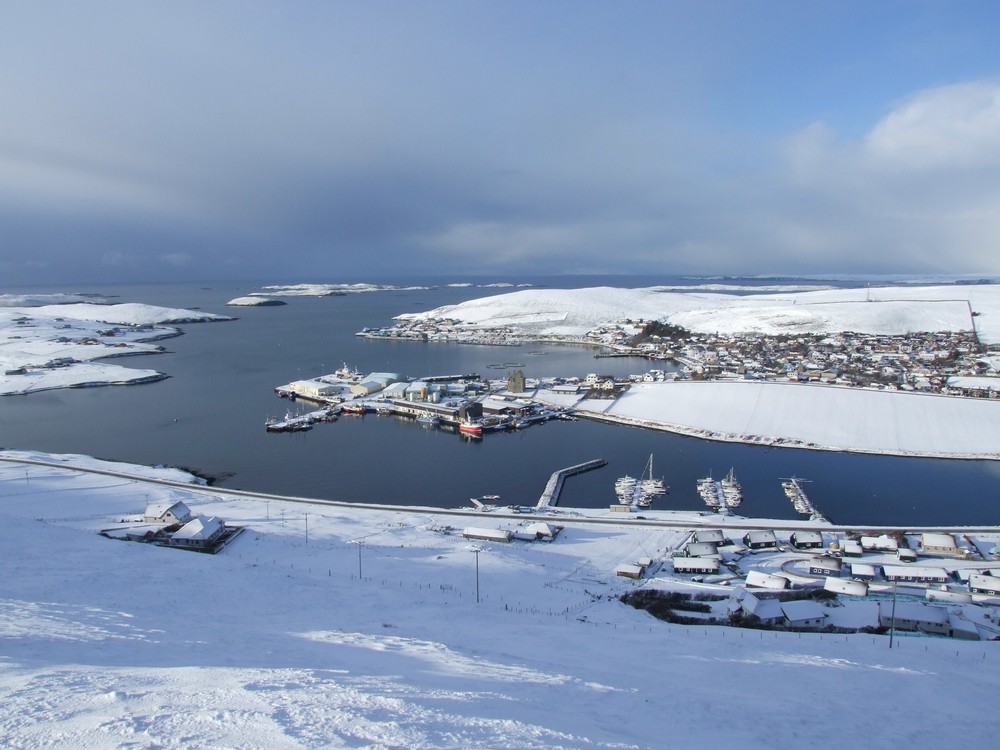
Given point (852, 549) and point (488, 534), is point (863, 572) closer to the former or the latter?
point (852, 549)

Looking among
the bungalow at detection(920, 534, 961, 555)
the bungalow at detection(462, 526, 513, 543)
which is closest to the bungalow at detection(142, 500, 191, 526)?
the bungalow at detection(462, 526, 513, 543)

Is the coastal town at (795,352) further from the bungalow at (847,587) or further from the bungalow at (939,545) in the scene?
the bungalow at (847,587)

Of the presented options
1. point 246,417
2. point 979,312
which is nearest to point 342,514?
point 246,417

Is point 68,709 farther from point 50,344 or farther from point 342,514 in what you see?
point 50,344

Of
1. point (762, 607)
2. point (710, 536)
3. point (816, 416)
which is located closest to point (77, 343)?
point (816, 416)

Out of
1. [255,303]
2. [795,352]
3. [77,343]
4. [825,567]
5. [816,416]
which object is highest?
[255,303]

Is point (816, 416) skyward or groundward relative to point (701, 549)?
skyward
